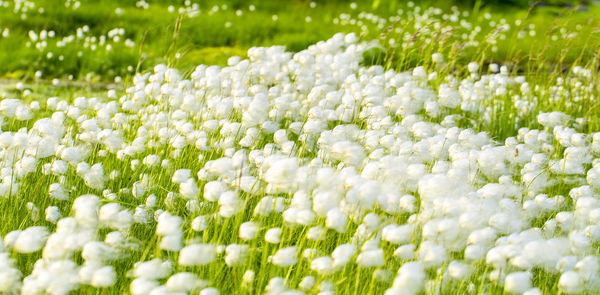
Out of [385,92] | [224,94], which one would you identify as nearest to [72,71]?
[224,94]

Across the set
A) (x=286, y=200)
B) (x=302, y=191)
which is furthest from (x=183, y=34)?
(x=302, y=191)

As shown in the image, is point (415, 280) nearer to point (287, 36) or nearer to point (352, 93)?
point (352, 93)

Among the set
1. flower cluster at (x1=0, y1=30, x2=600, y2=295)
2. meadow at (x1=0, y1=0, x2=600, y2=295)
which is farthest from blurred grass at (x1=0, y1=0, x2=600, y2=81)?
flower cluster at (x1=0, y1=30, x2=600, y2=295)

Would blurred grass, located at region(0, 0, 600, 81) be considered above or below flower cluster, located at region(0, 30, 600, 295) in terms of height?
below

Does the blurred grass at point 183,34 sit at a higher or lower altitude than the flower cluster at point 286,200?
lower

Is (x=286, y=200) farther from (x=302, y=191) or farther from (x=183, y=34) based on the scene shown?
(x=183, y=34)

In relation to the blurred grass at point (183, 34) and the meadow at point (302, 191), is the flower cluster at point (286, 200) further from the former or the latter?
the blurred grass at point (183, 34)

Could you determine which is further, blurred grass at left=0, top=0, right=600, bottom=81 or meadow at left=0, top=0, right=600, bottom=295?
blurred grass at left=0, top=0, right=600, bottom=81

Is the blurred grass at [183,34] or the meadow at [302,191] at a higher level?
the meadow at [302,191]

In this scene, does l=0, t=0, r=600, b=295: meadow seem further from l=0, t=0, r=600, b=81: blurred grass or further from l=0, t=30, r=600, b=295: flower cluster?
l=0, t=0, r=600, b=81: blurred grass

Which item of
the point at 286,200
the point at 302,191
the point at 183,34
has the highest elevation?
the point at 302,191

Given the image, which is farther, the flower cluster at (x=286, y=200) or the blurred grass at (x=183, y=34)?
the blurred grass at (x=183, y=34)

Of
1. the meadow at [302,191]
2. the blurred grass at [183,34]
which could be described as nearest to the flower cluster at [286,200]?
the meadow at [302,191]

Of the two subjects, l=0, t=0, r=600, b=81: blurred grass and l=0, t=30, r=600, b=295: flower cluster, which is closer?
l=0, t=30, r=600, b=295: flower cluster
